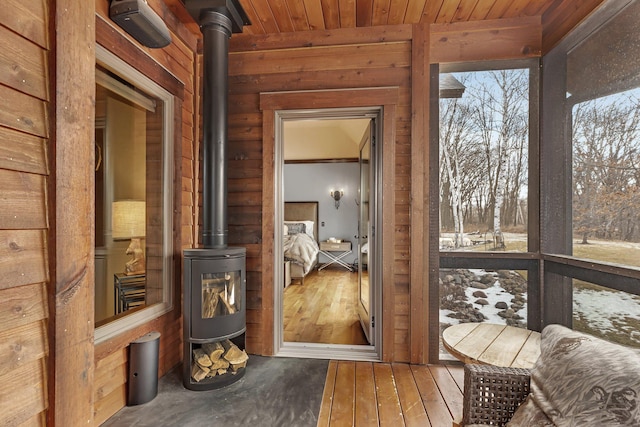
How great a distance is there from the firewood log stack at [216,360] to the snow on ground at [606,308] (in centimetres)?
239

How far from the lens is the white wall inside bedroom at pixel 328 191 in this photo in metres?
7.12

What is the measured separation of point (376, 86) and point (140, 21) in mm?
1724

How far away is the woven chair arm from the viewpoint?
1.17 meters

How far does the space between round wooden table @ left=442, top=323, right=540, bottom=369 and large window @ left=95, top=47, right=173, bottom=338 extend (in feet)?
6.61

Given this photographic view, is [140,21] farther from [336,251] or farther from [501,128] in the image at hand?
[336,251]

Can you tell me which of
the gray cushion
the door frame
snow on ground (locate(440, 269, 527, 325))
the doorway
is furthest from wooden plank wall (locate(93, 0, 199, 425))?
snow on ground (locate(440, 269, 527, 325))

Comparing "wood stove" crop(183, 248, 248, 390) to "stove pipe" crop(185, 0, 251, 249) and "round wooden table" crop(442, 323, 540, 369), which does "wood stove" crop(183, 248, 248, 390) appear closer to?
"stove pipe" crop(185, 0, 251, 249)

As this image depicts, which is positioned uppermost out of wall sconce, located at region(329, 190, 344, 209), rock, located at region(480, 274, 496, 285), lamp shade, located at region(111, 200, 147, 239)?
wall sconce, located at region(329, 190, 344, 209)

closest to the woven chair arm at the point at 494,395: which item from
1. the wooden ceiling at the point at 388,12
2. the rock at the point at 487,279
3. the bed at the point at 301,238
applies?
the rock at the point at 487,279

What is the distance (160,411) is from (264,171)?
1855mm

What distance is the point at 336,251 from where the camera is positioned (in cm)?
694

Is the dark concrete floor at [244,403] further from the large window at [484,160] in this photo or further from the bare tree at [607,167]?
the bare tree at [607,167]

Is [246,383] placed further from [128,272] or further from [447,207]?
[447,207]

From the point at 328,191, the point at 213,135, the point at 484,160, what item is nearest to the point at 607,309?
the point at 484,160
